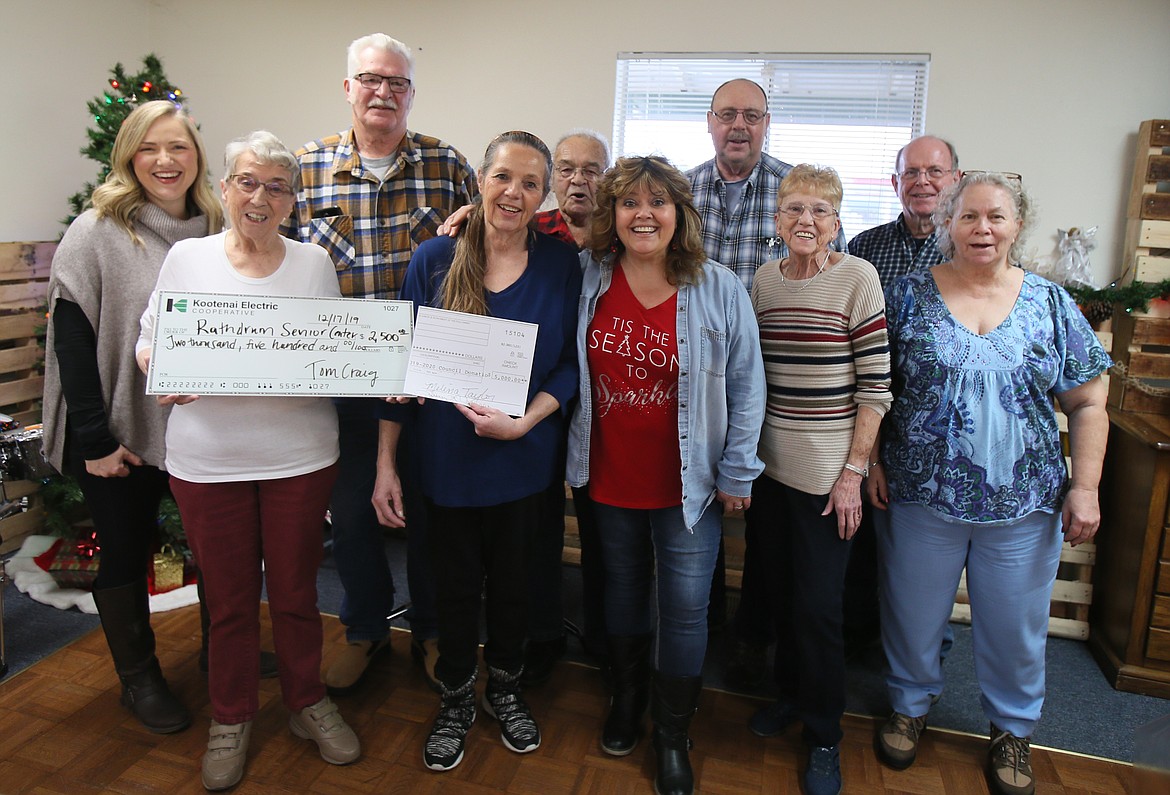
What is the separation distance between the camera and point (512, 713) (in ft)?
7.00

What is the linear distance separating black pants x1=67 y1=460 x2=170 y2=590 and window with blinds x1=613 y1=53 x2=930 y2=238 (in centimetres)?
257

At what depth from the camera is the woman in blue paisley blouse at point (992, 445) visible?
184 cm

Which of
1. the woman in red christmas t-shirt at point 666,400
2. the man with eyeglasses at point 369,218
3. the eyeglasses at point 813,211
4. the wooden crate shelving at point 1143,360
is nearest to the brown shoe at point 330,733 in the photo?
the man with eyeglasses at point 369,218

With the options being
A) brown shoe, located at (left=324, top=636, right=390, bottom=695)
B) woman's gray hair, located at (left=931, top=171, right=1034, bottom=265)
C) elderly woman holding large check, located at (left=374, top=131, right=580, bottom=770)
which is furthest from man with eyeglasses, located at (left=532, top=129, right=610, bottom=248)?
brown shoe, located at (left=324, top=636, right=390, bottom=695)

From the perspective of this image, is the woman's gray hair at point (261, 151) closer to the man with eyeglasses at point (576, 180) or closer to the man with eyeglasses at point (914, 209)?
the man with eyeglasses at point (576, 180)

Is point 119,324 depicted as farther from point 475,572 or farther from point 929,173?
point 929,173

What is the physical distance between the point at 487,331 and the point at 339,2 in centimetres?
286

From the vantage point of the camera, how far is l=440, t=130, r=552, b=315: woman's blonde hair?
5.92 ft

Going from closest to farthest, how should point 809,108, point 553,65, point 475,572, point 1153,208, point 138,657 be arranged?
point 475,572 → point 138,657 → point 1153,208 → point 809,108 → point 553,65

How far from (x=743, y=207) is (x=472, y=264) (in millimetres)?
998

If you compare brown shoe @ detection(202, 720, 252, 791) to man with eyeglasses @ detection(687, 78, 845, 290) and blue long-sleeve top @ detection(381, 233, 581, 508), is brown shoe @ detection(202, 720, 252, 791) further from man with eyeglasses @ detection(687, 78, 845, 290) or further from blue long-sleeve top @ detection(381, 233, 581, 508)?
man with eyeglasses @ detection(687, 78, 845, 290)

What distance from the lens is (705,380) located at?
1.79 m

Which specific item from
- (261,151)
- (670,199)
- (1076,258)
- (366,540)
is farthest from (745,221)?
(1076,258)

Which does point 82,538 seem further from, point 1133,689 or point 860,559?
point 1133,689
